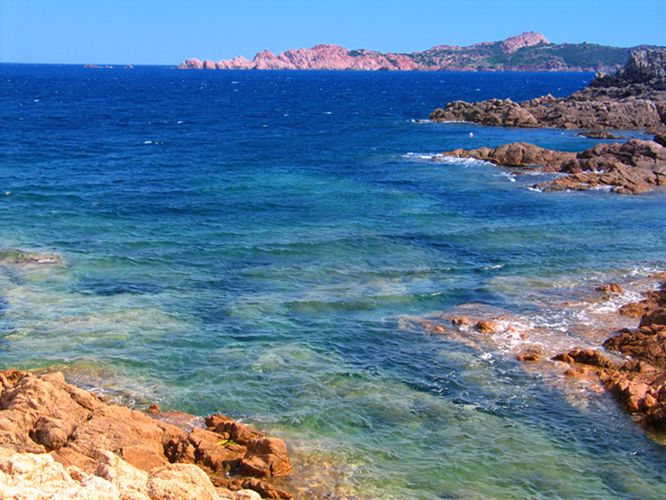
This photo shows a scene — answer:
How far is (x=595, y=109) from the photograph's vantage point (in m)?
105

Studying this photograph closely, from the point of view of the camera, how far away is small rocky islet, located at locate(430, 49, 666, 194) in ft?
198

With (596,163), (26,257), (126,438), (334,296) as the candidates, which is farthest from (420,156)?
(126,438)

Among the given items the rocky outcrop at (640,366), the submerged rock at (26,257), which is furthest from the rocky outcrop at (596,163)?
the submerged rock at (26,257)

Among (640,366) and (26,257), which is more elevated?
(26,257)

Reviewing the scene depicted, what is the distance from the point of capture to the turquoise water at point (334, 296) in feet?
70.0

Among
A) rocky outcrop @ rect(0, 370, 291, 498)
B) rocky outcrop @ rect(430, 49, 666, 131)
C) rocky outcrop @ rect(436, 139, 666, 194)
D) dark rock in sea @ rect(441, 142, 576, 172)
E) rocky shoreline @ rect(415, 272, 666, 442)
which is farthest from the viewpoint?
rocky outcrop @ rect(430, 49, 666, 131)

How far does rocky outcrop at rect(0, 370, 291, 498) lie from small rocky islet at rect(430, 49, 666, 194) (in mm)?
43966

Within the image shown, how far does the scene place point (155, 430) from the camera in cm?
1952

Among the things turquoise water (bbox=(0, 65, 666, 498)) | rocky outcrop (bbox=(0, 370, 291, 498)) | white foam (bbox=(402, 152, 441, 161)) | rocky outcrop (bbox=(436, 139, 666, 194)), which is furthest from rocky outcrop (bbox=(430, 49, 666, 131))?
rocky outcrop (bbox=(0, 370, 291, 498))

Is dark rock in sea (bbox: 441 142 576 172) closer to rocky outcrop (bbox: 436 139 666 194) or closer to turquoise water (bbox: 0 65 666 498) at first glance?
rocky outcrop (bbox: 436 139 666 194)

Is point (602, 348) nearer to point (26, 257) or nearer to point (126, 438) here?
point (126, 438)

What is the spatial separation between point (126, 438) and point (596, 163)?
181 ft

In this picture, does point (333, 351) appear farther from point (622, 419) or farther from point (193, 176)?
point (193, 176)

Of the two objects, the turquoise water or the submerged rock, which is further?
the submerged rock
